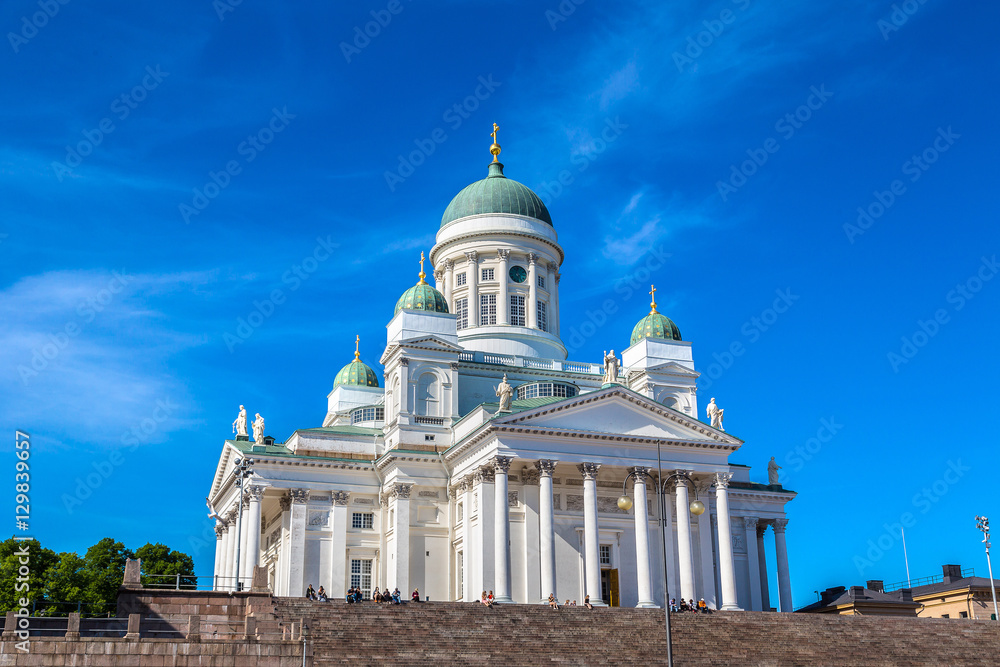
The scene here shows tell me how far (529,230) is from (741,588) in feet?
81.6

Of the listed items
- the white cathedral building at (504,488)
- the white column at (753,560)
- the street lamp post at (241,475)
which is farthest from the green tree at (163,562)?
the white column at (753,560)

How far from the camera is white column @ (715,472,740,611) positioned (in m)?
51.1

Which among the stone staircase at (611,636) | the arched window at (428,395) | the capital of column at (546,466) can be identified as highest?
the arched window at (428,395)

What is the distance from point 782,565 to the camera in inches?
2409

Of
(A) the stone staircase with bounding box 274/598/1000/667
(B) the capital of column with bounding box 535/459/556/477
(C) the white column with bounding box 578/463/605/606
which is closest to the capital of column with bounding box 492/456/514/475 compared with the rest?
(B) the capital of column with bounding box 535/459/556/477

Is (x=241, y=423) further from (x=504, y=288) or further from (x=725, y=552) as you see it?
(x=725, y=552)

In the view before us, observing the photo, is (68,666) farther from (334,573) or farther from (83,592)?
(83,592)

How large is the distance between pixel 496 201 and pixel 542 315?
7.81 meters

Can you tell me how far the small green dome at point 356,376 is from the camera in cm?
7106

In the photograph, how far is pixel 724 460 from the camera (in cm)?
5412

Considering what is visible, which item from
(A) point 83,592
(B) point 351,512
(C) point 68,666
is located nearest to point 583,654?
(C) point 68,666

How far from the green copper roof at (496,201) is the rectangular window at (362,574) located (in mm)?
23824

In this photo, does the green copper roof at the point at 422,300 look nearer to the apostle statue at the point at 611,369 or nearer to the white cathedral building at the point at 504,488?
the white cathedral building at the point at 504,488

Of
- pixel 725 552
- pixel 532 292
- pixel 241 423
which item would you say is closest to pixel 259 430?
pixel 241 423
